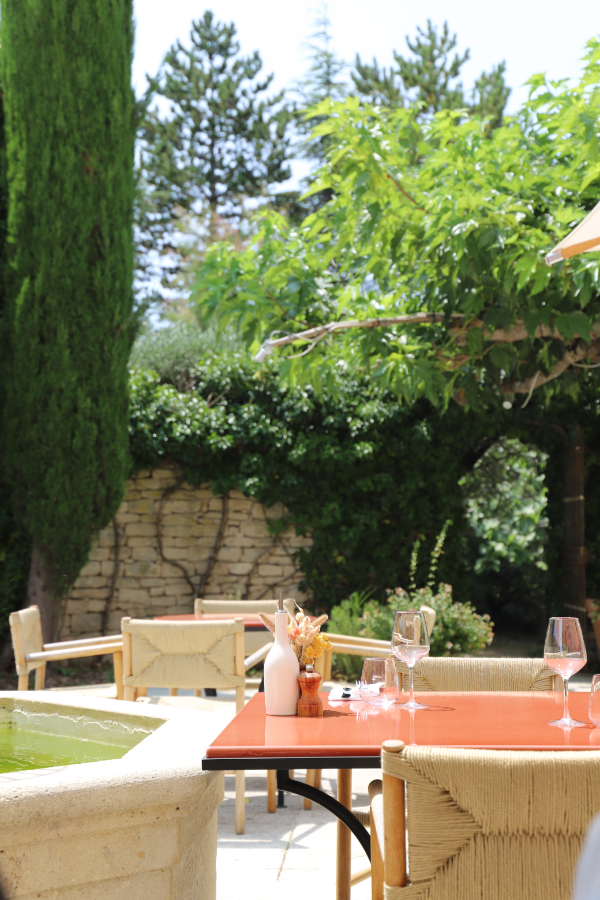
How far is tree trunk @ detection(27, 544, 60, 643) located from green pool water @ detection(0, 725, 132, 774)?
156 inches

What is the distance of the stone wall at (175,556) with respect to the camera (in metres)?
7.09

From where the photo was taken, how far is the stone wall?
7.09m

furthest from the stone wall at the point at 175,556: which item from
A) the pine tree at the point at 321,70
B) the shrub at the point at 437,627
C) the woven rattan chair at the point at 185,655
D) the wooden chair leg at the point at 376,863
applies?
the pine tree at the point at 321,70

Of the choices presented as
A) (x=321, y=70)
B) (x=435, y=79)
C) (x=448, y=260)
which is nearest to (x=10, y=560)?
(x=448, y=260)

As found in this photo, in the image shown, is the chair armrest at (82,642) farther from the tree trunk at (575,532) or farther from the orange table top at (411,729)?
the tree trunk at (575,532)

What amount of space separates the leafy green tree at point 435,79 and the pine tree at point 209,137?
257 cm

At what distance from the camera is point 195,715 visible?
2.25 meters

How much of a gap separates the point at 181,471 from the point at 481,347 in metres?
3.78

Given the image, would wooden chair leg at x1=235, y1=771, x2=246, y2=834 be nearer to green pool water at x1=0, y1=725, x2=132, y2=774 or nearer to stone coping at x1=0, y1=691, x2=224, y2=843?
green pool water at x1=0, y1=725, x2=132, y2=774

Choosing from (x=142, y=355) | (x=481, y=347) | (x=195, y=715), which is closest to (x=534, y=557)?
(x=142, y=355)

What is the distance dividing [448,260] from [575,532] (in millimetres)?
4754

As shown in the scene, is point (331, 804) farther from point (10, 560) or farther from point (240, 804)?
point (10, 560)

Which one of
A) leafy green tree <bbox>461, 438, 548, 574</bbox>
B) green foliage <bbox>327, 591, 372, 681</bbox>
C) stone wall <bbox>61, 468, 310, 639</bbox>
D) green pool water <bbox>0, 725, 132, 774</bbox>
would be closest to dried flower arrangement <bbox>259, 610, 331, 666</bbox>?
green pool water <bbox>0, 725, 132, 774</bbox>

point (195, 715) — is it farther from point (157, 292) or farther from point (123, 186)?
point (157, 292)
